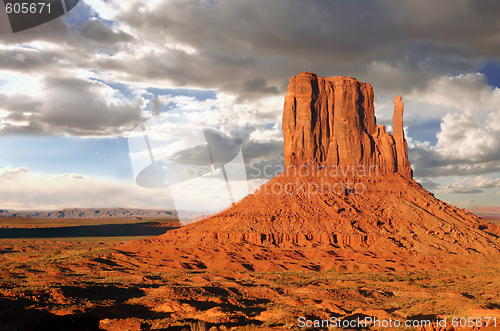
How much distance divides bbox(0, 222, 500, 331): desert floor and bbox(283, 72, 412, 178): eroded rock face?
4444 centimetres

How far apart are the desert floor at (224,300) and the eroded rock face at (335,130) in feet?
146

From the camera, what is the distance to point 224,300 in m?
27.2

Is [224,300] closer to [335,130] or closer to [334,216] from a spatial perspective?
[334,216]

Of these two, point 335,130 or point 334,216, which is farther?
point 335,130

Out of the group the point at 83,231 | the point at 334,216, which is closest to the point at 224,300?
the point at 334,216

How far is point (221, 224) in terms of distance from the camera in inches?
2862

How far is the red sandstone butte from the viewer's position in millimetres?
59594

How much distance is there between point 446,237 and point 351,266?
2667cm

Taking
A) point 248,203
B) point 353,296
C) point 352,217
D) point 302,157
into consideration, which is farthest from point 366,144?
point 353,296

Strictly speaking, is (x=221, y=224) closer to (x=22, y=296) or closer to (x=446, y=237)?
(x=446, y=237)

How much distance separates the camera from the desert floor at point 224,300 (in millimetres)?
18266

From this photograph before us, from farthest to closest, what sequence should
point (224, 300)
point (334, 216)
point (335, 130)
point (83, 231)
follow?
1. point (83, 231)
2. point (335, 130)
3. point (334, 216)
4. point (224, 300)

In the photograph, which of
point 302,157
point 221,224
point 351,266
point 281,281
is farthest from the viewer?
point 302,157

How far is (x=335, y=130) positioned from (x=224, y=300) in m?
72.1
